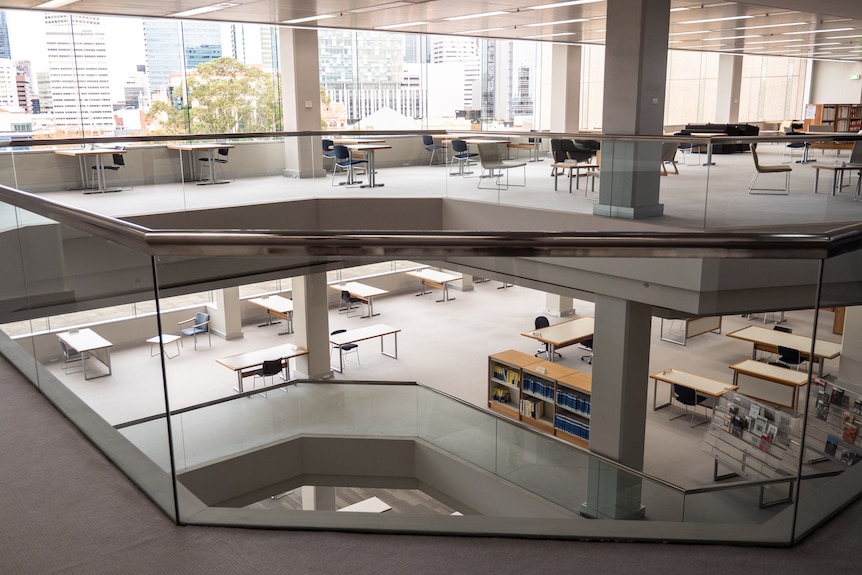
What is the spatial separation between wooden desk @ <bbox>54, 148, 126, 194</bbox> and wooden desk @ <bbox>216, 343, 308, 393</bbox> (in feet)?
28.3

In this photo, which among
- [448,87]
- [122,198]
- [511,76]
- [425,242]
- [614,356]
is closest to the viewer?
[425,242]

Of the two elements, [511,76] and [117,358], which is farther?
[511,76]

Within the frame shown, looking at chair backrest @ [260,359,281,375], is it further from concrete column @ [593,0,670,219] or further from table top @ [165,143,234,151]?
table top @ [165,143,234,151]

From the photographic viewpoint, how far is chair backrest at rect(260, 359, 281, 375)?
9.27 feet

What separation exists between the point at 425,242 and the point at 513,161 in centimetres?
A: 889

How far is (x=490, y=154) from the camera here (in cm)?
1103

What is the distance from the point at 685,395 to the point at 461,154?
17.9 ft

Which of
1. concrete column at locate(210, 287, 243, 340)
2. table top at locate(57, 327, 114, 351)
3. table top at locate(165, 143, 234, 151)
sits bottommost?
table top at locate(57, 327, 114, 351)

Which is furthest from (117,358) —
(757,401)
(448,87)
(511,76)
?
(511,76)

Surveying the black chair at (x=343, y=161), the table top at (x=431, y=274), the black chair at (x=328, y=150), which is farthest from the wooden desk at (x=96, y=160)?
the table top at (x=431, y=274)

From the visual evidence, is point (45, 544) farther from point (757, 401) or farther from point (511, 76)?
point (511, 76)

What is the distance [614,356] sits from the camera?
793 cm

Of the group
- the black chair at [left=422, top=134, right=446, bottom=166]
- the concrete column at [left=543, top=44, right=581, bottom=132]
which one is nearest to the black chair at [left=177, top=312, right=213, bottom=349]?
the black chair at [left=422, top=134, right=446, bottom=166]

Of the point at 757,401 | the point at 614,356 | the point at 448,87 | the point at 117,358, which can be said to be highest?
the point at 448,87
